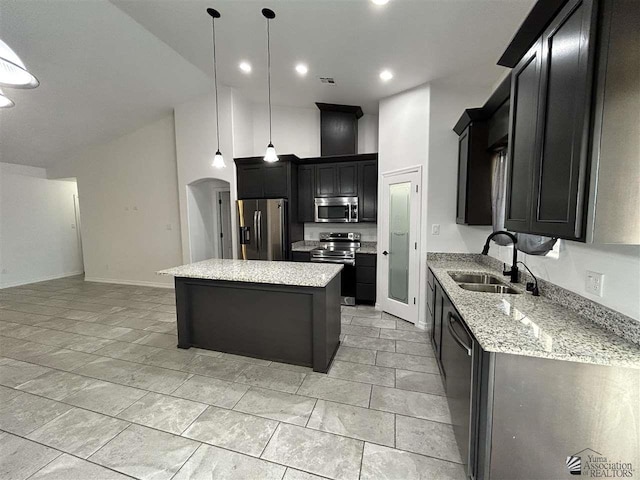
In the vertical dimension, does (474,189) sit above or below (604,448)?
above

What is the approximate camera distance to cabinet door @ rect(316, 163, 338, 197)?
4.50 m

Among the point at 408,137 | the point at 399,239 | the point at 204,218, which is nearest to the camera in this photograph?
the point at 408,137

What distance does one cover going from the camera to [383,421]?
1.85 meters

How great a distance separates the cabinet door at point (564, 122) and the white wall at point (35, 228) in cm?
863

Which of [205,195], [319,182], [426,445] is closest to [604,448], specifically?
[426,445]

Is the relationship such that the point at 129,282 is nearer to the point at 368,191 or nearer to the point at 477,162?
the point at 368,191

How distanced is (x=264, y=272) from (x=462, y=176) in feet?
8.05

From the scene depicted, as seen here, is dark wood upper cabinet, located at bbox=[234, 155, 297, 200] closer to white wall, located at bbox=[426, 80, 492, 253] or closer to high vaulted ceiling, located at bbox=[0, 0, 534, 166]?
high vaulted ceiling, located at bbox=[0, 0, 534, 166]

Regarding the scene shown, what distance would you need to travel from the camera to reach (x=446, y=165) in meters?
3.30

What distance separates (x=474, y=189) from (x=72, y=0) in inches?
182

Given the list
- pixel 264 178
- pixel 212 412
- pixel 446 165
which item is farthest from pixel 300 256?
pixel 212 412

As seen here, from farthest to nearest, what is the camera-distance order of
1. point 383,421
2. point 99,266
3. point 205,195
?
point 99,266
point 205,195
point 383,421

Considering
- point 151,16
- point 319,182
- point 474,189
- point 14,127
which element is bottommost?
point 474,189

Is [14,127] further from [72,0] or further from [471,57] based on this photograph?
[471,57]
